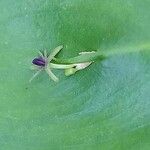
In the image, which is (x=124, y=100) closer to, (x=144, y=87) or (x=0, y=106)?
(x=144, y=87)

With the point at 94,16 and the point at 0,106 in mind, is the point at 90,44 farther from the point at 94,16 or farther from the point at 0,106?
the point at 0,106

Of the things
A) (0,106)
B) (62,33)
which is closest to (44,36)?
(62,33)

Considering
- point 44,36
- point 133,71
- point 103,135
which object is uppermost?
point 44,36

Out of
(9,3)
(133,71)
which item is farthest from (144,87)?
(9,3)

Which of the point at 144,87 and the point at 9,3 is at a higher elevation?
the point at 9,3

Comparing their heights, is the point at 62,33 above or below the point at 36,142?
above
